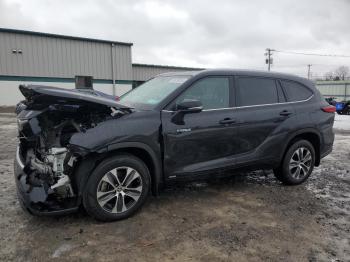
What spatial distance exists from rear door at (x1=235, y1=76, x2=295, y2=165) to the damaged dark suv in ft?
0.05

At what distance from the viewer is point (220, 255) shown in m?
3.11

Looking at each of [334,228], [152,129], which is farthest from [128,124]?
[334,228]

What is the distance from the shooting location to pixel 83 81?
27.8m

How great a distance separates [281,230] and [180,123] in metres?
1.67

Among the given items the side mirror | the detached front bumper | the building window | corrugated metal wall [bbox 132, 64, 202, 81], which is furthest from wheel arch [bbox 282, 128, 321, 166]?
corrugated metal wall [bbox 132, 64, 202, 81]

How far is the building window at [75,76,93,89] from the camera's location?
27.5 meters

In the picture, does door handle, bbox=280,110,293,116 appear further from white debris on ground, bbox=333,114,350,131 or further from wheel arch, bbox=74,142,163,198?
white debris on ground, bbox=333,114,350,131

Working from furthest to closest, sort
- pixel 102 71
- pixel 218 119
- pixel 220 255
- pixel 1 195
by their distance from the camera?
pixel 102 71
pixel 1 195
pixel 218 119
pixel 220 255

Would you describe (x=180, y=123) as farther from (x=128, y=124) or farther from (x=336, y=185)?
(x=336, y=185)

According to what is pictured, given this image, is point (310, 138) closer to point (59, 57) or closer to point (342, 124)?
point (342, 124)

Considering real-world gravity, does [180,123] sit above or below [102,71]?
below

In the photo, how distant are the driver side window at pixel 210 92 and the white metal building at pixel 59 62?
70.9ft

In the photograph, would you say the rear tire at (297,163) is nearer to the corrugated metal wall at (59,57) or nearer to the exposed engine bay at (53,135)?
the exposed engine bay at (53,135)

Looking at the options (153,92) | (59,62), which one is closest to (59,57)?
(59,62)
